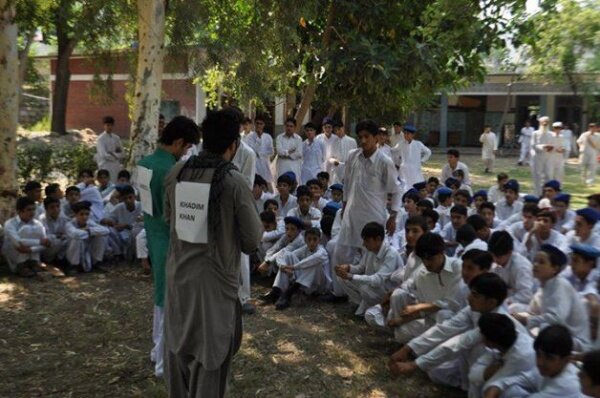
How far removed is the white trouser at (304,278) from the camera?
5.41 meters

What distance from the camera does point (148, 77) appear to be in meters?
7.12

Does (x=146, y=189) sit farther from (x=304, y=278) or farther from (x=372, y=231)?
(x=304, y=278)

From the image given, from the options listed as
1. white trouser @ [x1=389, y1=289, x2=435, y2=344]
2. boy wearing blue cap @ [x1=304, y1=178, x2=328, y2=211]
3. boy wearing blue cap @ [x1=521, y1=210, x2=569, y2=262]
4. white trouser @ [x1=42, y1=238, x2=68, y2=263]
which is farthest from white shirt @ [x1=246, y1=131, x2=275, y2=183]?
white trouser @ [x1=389, y1=289, x2=435, y2=344]

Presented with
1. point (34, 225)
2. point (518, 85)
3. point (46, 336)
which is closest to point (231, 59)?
point (34, 225)

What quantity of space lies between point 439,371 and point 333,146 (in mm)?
6282

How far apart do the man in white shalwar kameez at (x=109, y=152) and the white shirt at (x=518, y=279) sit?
6.63 meters

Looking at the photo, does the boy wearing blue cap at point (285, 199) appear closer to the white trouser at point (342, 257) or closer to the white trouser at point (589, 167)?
the white trouser at point (342, 257)

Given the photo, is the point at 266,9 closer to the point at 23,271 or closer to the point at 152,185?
the point at 23,271

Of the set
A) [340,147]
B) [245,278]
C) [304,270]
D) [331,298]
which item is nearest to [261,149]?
[340,147]

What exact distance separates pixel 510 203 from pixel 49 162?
7.35 m

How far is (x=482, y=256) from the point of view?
3.68m

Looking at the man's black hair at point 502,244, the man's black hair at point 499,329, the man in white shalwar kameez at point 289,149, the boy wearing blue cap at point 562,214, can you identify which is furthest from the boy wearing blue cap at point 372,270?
the man in white shalwar kameez at point 289,149

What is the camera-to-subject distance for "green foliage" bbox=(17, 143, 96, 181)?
951 cm

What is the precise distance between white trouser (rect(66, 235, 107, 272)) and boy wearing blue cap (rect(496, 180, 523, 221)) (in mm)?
4555
